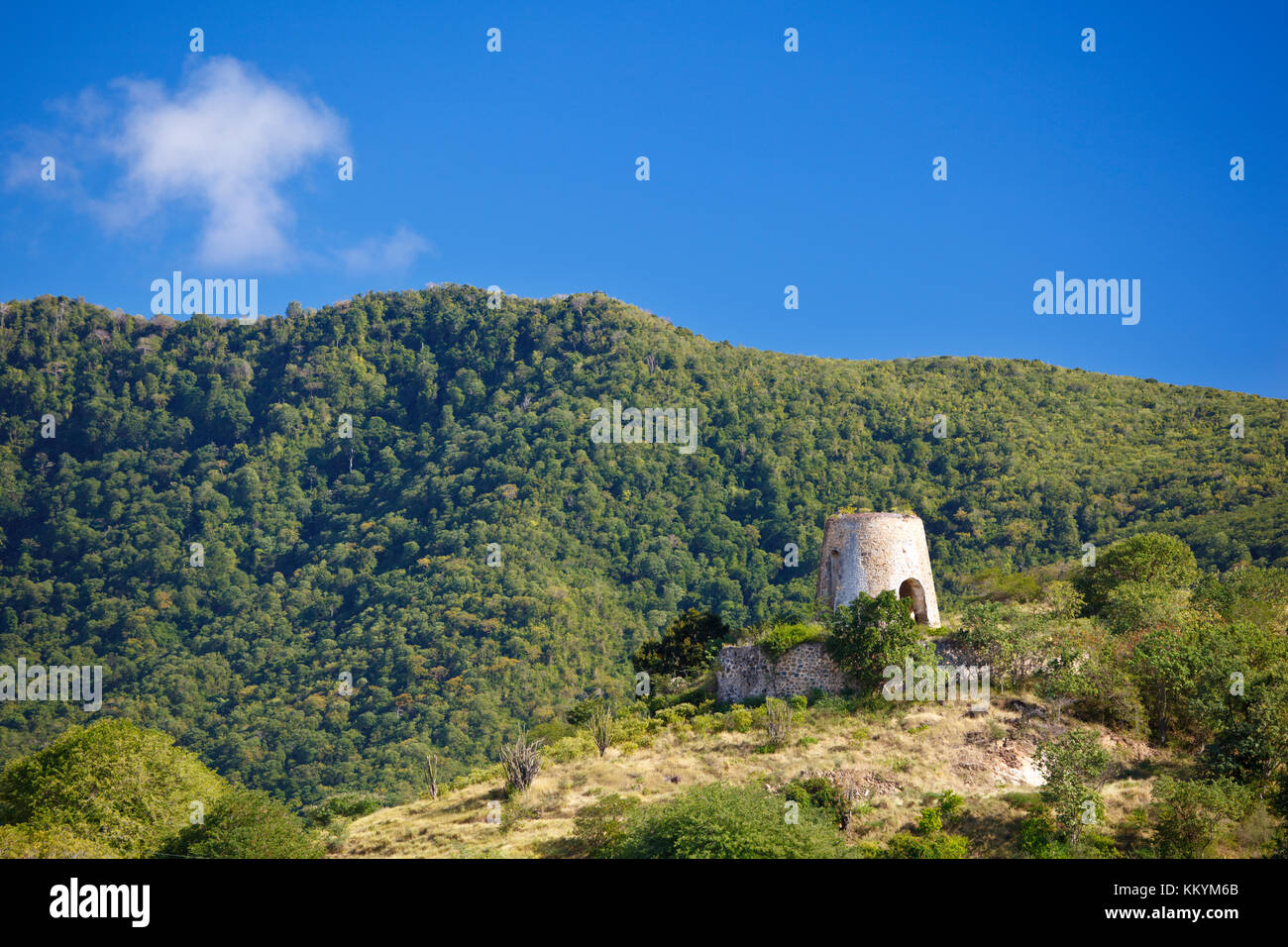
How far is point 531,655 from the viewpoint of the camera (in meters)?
62.2

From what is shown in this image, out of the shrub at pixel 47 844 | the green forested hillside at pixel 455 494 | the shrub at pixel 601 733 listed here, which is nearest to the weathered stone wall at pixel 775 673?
the shrub at pixel 601 733

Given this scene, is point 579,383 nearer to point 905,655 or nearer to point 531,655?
point 531,655

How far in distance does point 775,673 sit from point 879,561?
4.63 m

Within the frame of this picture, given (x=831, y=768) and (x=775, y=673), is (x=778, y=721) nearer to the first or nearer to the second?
(x=831, y=768)

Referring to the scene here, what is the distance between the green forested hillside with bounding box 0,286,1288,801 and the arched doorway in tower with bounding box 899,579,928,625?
24.9m

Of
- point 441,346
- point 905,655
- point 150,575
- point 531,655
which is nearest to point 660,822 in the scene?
point 905,655

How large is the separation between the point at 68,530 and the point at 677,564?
164ft

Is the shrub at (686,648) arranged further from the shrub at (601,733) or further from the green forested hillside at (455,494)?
the green forested hillside at (455,494)

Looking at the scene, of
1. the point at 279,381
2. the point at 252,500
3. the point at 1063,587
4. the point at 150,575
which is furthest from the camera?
the point at 279,381

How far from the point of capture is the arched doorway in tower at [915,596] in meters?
33.4

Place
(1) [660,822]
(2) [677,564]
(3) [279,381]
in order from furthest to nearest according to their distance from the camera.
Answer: (3) [279,381] < (2) [677,564] < (1) [660,822]

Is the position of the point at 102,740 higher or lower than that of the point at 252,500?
lower

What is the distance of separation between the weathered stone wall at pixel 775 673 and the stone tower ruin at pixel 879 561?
186 centimetres

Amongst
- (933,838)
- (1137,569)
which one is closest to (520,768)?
(933,838)
